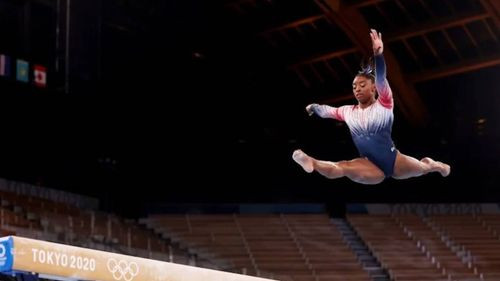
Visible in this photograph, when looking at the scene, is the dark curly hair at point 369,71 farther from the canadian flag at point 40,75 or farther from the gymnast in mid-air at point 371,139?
the canadian flag at point 40,75

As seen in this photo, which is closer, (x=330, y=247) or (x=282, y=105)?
(x=330, y=247)

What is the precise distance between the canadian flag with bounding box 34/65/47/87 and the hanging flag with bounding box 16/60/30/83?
22cm

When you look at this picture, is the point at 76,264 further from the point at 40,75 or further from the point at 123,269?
the point at 40,75

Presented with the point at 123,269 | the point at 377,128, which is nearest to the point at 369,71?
the point at 377,128

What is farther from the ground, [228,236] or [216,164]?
[216,164]

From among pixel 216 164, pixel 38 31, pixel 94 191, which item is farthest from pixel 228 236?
pixel 38 31

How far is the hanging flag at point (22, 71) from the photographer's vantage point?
20.4 m

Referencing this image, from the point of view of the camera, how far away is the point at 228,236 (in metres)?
23.0

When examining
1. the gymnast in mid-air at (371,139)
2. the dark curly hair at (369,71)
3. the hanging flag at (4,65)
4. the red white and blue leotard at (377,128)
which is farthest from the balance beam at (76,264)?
the hanging flag at (4,65)

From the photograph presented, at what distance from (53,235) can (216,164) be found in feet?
26.9

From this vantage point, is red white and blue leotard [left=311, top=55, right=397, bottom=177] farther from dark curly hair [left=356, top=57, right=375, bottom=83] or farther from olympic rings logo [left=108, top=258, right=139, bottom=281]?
olympic rings logo [left=108, top=258, right=139, bottom=281]

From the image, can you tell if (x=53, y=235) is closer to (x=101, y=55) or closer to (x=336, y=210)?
(x=101, y=55)

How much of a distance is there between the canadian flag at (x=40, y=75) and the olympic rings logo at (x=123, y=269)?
13.5 metres

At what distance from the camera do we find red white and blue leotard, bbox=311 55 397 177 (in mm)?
8430
